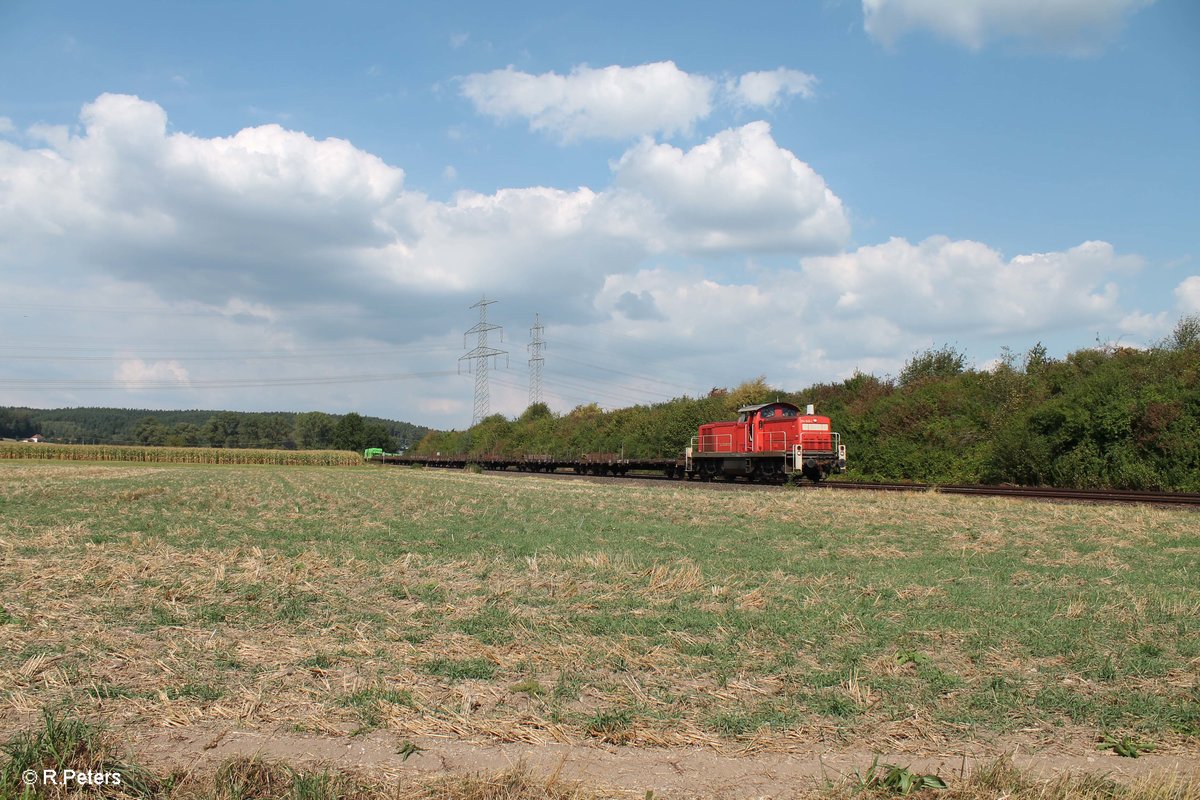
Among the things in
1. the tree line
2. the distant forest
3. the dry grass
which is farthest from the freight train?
the distant forest

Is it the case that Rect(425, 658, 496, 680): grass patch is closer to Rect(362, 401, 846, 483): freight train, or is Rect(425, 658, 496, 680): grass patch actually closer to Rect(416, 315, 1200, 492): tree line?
Rect(362, 401, 846, 483): freight train

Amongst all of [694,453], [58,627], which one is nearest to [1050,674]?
[58,627]

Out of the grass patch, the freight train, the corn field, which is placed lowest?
the corn field

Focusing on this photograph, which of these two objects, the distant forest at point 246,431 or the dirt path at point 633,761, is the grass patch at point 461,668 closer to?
the dirt path at point 633,761

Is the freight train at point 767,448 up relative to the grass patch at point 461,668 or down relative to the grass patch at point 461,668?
up

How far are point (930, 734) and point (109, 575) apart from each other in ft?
31.4

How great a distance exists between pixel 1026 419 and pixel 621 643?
1312 inches

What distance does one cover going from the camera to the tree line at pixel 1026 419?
92.9ft

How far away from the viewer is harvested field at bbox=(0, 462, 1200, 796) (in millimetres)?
5031

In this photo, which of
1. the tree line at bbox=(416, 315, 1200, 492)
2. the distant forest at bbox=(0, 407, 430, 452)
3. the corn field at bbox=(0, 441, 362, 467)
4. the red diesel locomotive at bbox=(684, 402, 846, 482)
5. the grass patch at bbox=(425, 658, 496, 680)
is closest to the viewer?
the grass patch at bbox=(425, 658, 496, 680)

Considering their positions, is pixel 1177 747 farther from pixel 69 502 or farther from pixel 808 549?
pixel 69 502

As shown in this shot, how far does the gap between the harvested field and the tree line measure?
18047 mm

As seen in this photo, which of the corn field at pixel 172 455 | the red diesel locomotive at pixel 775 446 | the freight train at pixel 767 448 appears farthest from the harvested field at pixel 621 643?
the corn field at pixel 172 455

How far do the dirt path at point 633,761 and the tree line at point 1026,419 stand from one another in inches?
1120
